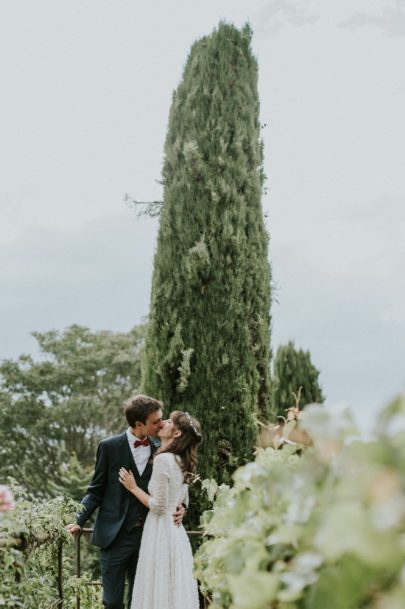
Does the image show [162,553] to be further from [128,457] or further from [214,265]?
[214,265]

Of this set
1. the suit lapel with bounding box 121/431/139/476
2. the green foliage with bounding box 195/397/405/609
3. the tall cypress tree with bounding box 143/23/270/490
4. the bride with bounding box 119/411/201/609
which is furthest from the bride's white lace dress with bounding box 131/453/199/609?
the green foliage with bounding box 195/397/405/609

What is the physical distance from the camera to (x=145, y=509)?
15.8 feet

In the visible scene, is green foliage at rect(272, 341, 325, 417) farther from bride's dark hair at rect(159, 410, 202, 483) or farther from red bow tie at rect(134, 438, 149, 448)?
bride's dark hair at rect(159, 410, 202, 483)

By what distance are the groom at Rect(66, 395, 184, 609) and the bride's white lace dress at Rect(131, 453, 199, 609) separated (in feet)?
0.52

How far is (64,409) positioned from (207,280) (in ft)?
44.1

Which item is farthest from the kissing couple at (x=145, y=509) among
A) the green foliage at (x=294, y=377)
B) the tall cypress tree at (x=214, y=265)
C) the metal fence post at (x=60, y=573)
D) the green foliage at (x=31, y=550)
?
the green foliage at (x=294, y=377)

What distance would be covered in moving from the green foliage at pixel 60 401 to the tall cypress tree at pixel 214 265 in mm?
12569

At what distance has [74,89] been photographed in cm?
1531

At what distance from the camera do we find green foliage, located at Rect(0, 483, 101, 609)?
303 centimetres

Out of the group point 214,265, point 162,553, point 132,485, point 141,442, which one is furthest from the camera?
point 214,265

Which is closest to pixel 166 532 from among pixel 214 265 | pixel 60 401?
pixel 214 265

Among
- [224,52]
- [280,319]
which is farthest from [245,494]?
[224,52]

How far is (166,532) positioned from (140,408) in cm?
83

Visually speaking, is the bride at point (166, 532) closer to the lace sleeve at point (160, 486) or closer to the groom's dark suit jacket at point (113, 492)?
the lace sleeve at point (160, 486)
